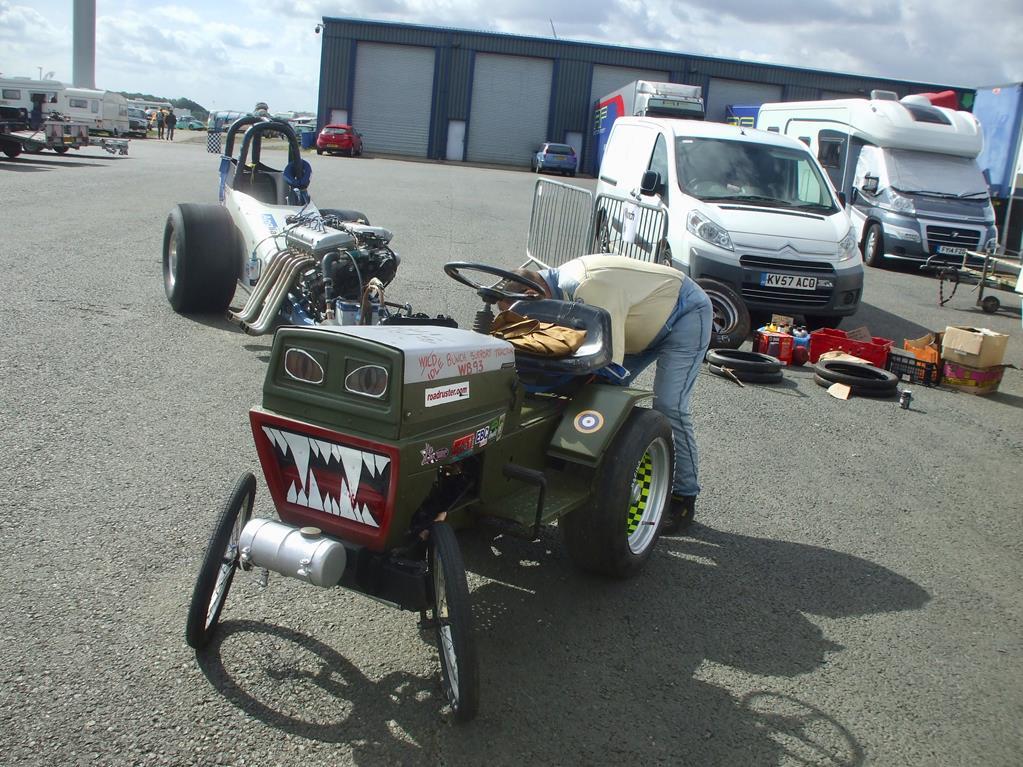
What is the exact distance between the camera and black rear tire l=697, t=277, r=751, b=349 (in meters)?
9.51

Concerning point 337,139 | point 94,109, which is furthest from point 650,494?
point 337,139

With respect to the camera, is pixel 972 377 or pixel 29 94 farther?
pixel 29 94

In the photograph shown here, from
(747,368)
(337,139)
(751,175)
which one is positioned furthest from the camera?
(337,139)

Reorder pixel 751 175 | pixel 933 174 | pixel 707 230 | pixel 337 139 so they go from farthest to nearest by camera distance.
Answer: pixel 337 139
pixel 933 174
pixel 751 175
pixel 707 230

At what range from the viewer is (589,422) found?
4.19m

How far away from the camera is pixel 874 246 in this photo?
57.0 ft

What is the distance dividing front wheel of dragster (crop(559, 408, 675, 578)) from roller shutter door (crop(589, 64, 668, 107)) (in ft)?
154

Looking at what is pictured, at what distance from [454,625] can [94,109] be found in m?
31.8

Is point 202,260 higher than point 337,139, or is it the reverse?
point 337,139

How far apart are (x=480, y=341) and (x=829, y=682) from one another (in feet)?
6.41

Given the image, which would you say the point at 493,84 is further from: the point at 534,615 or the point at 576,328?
the point at 534,615

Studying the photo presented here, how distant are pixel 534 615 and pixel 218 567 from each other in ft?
4.71

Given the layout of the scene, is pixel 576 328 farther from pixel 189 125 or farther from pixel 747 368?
pixel 189 125

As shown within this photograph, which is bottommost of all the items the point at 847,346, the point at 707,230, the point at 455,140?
the point at 847,346
